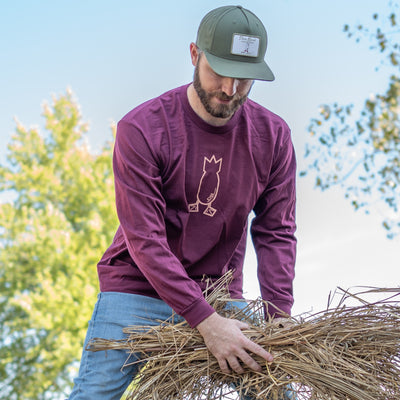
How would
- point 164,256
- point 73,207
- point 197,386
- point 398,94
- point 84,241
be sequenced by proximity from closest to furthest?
point 197,386, point 164,256, point 398,94, point 84,241, point 73,207

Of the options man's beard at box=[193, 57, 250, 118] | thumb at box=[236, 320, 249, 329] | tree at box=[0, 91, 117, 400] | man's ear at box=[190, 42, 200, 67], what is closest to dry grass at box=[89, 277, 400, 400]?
thumb at box=[236, 320, 249, 329]

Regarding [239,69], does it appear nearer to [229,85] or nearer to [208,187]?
[229,85]

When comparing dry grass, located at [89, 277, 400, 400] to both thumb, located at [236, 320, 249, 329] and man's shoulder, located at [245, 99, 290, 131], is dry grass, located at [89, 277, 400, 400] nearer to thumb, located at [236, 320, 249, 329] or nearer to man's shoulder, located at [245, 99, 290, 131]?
thumb, located at [236, 320, 249, 329]

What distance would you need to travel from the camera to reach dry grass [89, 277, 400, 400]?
76.5 inches

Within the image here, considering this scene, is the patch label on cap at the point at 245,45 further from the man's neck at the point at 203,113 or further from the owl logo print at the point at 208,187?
the owl logo print at the point at 208,187

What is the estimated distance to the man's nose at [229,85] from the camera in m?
2.36

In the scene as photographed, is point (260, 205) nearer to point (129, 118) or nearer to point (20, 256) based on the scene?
point (129, 118)

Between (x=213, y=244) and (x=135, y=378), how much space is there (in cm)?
60

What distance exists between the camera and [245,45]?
95.7 inches

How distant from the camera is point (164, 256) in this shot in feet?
7.29

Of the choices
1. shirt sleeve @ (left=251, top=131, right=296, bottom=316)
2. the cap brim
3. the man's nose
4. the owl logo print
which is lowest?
shirt sleeve @ (left=251, top=131, right=296, bottom=316)

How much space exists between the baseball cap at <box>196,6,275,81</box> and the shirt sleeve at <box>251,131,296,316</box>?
0.41 metres

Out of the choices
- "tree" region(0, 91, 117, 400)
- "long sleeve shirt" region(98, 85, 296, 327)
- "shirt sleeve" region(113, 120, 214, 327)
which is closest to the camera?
"shirt sleeve" region(113, 120, 214, 327)

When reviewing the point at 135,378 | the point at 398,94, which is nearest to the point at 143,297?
the point at 135,378
